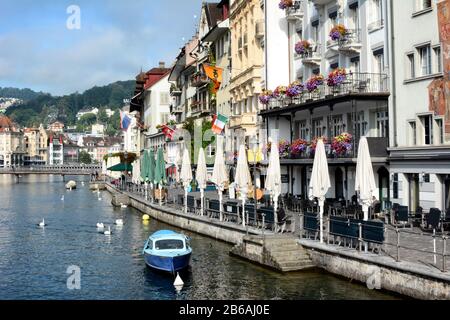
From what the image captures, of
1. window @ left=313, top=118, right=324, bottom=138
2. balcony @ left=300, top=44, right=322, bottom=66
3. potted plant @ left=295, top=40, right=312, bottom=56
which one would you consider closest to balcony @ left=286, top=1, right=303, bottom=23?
potted plant @ left=295, top=40, right=312, bottom=56

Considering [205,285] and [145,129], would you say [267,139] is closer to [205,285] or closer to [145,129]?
[205,285]

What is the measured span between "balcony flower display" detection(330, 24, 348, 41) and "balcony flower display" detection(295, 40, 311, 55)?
17.9 feet

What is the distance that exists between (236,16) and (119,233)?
25.6m

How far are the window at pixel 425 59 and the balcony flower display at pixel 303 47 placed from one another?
12.4 m

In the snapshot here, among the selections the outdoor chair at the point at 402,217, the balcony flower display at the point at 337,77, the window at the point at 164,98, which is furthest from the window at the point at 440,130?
the window at the point at 164,98

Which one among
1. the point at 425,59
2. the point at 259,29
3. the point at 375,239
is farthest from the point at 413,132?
the point at 259,29

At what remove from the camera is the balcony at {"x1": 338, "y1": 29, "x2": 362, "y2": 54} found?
36.7 m

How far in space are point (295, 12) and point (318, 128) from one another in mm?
9201

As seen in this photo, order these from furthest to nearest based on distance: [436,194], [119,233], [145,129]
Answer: [145,129]
[119,233]
[436,194]

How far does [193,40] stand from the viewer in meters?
81.4

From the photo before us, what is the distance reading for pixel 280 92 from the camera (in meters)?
44.6

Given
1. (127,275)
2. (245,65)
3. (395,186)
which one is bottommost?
(127,275)

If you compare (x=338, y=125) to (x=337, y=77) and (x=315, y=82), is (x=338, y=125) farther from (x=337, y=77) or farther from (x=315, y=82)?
(x=337, y=77)

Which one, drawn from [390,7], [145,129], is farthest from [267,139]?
[145,129]
